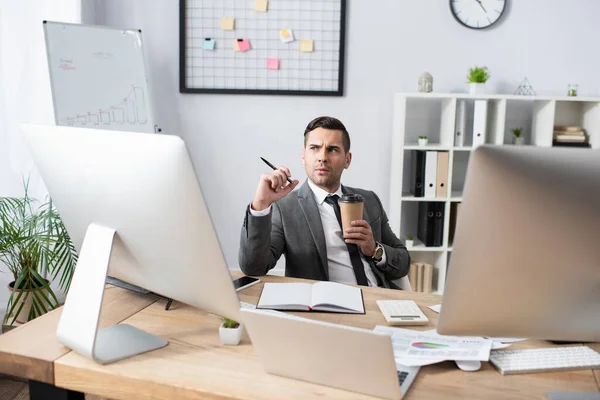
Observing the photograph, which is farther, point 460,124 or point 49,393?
point 460,124

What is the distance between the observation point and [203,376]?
102 centimetres

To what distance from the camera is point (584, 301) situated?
2.86 feet

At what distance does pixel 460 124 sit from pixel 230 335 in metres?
2.66

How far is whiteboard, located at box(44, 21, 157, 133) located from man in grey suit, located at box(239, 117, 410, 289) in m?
1.48

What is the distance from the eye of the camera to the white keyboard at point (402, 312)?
4.25ft

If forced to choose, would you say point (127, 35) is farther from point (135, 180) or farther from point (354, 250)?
point (135, 180)

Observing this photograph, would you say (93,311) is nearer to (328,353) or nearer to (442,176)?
(328,353)

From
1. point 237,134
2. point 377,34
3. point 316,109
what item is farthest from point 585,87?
point 237,134

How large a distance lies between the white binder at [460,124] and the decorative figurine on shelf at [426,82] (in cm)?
21

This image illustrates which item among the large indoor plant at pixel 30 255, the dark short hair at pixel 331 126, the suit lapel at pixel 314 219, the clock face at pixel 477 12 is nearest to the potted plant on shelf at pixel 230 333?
the suit lapel at pixel 314 219

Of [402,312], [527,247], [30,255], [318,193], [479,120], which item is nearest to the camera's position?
[527,247]

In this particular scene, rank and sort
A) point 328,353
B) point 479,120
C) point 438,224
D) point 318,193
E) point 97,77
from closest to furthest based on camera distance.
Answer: point 328,353 → point 318,193 → point 97,77 → point 479,120 → point 438,224

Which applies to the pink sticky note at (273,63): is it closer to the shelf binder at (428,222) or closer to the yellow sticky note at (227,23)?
the yellow sticky note at (227,23)

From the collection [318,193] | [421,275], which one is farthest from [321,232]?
[421,275]
